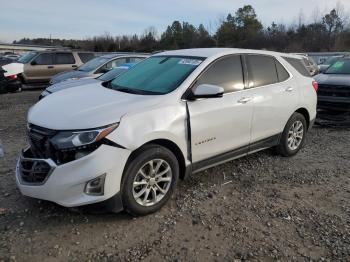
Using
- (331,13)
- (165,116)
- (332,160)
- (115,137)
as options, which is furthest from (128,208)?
(331,13)

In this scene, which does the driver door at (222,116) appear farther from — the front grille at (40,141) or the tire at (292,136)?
the front grille at (40,141)

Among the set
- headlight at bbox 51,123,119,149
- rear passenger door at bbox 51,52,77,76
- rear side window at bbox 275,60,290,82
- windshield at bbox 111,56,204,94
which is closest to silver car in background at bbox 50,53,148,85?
rear passenger door at bbox 51,52,77,76

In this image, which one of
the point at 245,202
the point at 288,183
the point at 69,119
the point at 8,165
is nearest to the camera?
the point at 69,119

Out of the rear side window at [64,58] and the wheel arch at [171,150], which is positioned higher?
the rear side window at [64,58]

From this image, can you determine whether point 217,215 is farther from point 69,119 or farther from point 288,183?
point 69,119

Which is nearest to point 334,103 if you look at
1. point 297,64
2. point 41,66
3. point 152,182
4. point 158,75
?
point 297,64

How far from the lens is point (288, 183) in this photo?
4.89 meters

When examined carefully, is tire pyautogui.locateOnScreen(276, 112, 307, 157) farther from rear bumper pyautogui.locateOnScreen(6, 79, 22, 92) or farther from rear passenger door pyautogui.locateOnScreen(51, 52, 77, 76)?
rear passenger door pyautogui.locateOnScreen(51, 52, 77, 76)

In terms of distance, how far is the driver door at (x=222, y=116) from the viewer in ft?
13.9

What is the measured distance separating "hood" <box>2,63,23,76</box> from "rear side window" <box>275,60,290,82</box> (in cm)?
1227

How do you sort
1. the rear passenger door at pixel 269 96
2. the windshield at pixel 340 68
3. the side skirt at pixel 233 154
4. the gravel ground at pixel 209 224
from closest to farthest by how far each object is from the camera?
the gravel ground at pixel 209 224
the side skirt at pixel 233 154
the rear passenger door at pixel 269 96
the windshield at pixel 340 68

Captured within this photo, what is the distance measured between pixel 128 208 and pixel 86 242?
1.75 feet

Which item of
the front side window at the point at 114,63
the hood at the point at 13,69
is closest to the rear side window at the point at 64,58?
the hood at the point at 13,69

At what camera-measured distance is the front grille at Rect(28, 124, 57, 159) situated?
11.6 ft
